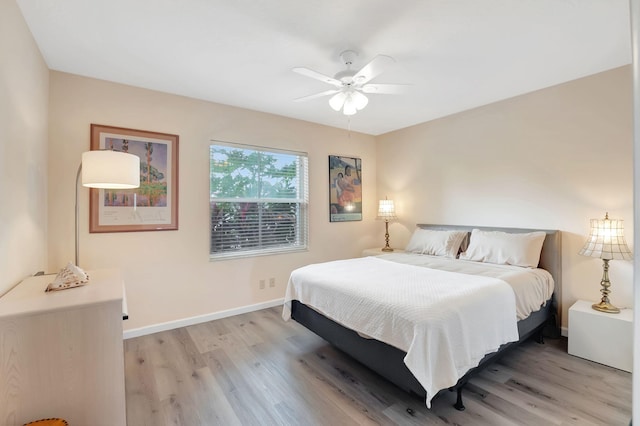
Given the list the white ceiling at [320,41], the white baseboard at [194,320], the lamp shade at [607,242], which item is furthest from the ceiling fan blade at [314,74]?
the white baseboard at [194,320]

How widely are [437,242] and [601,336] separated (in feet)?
5.42

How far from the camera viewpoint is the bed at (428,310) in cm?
170

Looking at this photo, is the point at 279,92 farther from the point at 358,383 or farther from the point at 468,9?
the point at 358,383

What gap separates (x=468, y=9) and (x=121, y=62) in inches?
105

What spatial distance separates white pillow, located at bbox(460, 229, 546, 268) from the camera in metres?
2.91

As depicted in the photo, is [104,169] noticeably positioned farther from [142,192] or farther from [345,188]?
[345,188]

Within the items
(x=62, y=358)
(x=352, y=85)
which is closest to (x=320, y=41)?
(x=352, y=85)

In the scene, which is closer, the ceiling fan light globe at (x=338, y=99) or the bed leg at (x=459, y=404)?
the bed leg at (x=459, y=404)

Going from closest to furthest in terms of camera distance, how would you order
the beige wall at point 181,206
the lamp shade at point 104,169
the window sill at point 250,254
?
1. the lamp shade at point 104,169
2. the beige wall at point 181,206
3. the window sill at point 250,254

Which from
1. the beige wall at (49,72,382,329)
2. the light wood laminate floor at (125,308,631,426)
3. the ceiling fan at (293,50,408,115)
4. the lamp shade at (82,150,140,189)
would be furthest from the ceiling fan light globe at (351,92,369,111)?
the light wood laminate floor at (125,308,631,426)

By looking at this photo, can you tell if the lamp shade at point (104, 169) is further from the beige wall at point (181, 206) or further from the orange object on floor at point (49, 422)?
the orange object on floor at point (49, 422)

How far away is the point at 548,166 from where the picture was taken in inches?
121

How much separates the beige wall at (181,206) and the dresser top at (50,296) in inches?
35.4

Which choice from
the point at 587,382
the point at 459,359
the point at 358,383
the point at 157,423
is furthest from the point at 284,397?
the point at 587,382
